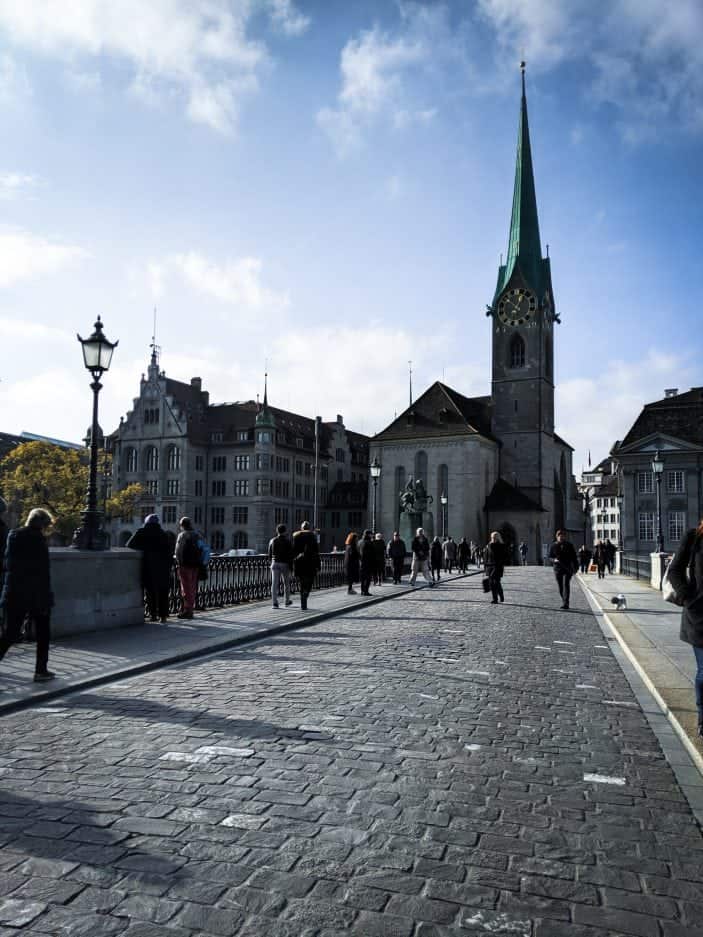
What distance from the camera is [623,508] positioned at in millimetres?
65688

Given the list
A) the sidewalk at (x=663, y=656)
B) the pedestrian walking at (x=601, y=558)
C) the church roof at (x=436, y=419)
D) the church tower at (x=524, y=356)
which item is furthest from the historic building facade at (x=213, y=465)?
the sidewalk at (x=663, y=656)

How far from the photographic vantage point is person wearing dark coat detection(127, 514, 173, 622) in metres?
14.2

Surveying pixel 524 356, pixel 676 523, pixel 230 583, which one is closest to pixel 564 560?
pixel 230 583

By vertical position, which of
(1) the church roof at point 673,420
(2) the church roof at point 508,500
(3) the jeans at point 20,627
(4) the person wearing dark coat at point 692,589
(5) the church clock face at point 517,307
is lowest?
(3) the jeans at point 20,627

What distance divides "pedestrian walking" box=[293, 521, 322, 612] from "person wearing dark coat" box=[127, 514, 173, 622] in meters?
3.84

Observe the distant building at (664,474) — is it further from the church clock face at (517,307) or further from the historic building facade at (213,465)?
the historic building facade at (213,465)

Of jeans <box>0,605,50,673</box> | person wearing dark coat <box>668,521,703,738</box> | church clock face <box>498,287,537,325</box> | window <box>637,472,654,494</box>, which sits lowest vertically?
jeans <box>0,605,50,673</box>

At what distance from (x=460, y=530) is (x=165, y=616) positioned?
5590 centimetres

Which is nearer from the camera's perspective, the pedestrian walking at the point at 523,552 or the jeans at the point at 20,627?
the jeans at the point at 20,627

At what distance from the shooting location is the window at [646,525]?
6393 centimetres

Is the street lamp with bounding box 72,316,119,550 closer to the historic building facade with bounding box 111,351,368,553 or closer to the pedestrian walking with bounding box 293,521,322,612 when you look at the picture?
the pedestrian walking with bounding box 293,521,322,612

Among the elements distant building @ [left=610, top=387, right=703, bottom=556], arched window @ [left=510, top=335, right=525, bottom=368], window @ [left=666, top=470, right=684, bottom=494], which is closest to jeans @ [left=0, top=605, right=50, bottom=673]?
distant building @ [left=610, top=387, right=703, bottom=556]

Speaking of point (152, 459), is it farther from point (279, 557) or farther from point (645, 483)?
point (279, 557)

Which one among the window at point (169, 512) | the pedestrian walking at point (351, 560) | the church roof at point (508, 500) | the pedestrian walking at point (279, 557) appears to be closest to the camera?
the pedestrian walking at point (279, 557)
